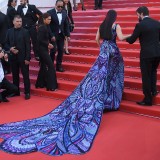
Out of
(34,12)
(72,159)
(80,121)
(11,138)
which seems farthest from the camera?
(34,12)

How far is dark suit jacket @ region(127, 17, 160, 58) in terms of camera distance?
5.31 metres

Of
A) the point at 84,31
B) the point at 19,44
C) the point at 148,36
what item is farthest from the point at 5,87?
the point at 84,31

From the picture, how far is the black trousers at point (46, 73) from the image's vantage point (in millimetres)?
6805

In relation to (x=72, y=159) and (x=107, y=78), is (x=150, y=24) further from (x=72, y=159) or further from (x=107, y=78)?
(x=72, y=159)

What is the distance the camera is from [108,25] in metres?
5.55

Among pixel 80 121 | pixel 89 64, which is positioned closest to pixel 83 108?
pixel 80 121

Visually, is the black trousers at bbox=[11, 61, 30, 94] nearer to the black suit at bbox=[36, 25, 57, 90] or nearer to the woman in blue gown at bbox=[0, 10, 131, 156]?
the black suit at bbox=[36, 25, 57, 90]

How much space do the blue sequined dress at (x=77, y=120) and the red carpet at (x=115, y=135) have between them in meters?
0.14

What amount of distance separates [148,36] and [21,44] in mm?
2595

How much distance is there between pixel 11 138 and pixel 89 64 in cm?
326

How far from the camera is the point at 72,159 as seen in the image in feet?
13.6

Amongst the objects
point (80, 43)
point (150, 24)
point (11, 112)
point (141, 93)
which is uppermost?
point (150, 24)

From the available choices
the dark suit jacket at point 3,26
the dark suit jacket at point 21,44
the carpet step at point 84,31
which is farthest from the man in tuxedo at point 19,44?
the carpet step at point 84,31

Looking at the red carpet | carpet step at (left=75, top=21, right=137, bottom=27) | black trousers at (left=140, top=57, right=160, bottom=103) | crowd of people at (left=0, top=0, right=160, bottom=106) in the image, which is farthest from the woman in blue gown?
carpet step at (left=75, top=21, right=137, bottom=27)
